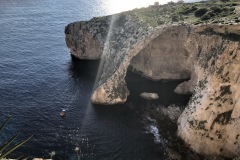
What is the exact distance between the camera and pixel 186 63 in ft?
262

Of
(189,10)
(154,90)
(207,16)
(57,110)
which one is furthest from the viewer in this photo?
(189,10)

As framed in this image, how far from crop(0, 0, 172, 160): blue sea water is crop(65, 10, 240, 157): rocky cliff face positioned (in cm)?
630

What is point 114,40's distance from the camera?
83562 mm

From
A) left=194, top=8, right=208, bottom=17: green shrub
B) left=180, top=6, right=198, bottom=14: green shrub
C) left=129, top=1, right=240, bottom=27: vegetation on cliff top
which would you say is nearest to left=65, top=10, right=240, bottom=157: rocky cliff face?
left=129, top=1, right=240, bottom=27: vegetation on cliff top

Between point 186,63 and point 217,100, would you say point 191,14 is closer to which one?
point 186,63

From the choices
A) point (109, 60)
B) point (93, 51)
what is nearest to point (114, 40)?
point (109, 60)

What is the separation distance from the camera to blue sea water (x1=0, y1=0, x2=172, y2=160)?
5744cm

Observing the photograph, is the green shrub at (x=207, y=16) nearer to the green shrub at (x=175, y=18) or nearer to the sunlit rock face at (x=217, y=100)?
the green shrub at (x=175, y=18)

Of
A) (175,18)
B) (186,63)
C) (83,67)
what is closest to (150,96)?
(186,63)

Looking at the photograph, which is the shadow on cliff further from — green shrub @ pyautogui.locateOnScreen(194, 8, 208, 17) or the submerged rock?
green shrub @ pyautogui.locateOnScreen(194, 8, 208, 17)

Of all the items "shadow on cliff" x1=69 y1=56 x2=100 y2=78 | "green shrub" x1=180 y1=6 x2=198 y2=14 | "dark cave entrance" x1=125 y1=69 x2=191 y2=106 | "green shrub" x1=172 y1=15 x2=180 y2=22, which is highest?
"green shrub" x1=180 y1=6 x2=198 y2=14

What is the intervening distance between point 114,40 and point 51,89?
21.4 m

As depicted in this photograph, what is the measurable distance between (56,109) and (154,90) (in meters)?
25.3

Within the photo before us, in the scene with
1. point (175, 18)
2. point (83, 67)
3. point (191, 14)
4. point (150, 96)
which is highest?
point (191, 14)
